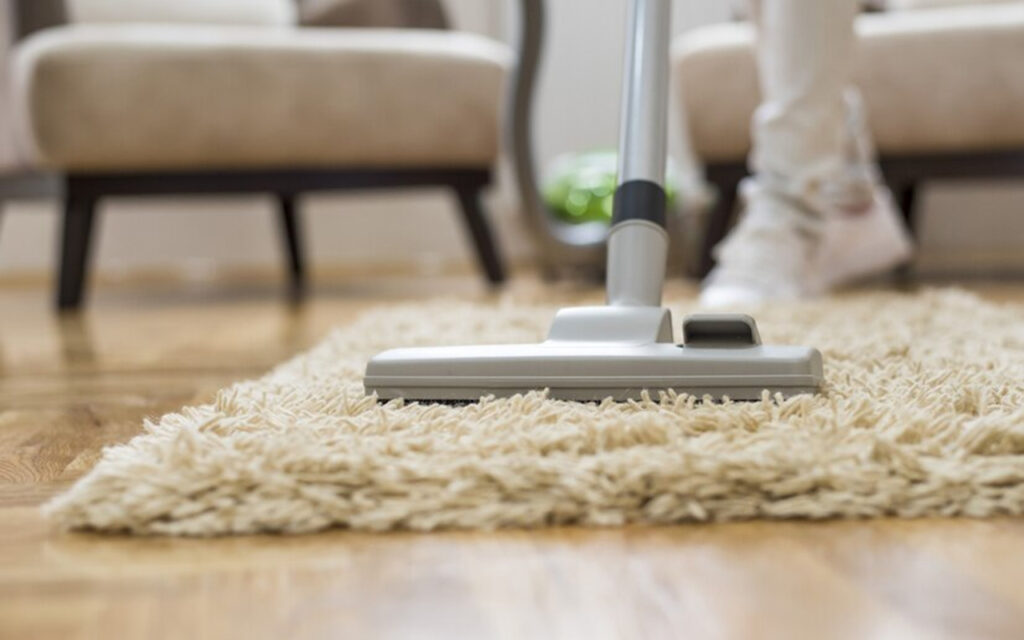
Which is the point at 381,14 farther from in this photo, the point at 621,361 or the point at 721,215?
the point at 621,361

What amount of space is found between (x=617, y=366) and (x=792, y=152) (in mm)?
769

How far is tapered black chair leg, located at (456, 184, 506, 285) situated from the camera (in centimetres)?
200

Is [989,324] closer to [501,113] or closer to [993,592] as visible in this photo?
[993,592]

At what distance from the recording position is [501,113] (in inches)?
78.7

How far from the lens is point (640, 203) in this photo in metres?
0.71

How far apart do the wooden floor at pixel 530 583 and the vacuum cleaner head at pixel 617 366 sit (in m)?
0.14

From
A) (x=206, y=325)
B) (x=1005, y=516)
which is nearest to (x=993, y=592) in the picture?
(x=1005, y=516)

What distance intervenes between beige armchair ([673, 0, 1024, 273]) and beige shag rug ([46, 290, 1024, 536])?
4.36 feet

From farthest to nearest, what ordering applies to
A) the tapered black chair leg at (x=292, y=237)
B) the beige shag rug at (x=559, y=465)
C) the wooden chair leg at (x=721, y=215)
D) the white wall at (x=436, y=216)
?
the white wall at (x=436, y=216) < the tapered black chair leg at (x=292, y=237) < the wooden chair leg at (x=721, y=215) < the beige shag rug at (x=559, y=465)

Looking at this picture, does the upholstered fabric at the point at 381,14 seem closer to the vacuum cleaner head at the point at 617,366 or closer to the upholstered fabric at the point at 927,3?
the upholstered fabric at the point at 927,3

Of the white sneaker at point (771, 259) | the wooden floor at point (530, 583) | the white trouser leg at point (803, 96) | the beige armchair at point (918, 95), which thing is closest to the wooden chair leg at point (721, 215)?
the beige armchair at point (918, 95)

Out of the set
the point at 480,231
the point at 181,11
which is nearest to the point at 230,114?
the point at 480,231

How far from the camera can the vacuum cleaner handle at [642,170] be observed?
69cm

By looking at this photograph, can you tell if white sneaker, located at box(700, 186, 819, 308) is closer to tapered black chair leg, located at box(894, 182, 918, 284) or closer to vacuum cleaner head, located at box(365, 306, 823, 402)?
vacuum cleaner head, located at box(365, 306, 823, 402)
